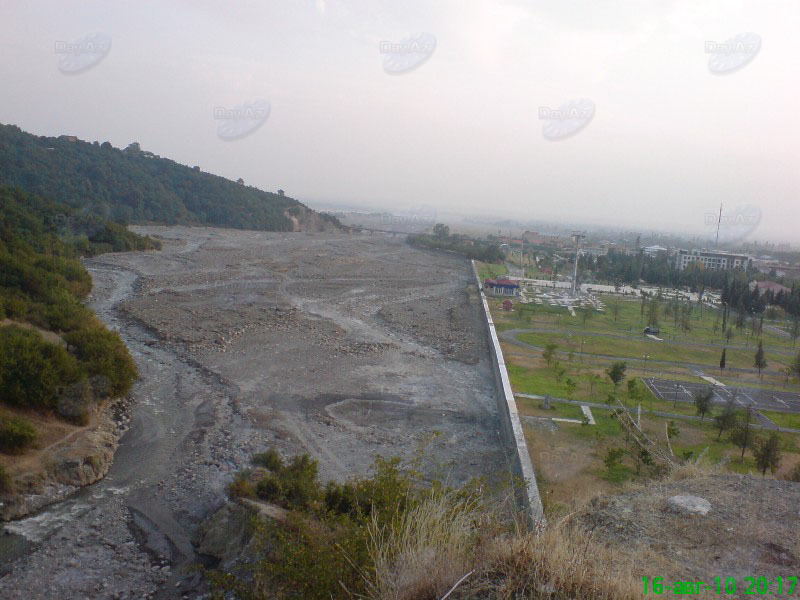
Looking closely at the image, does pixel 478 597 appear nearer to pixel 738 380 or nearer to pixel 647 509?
pixel 647 509

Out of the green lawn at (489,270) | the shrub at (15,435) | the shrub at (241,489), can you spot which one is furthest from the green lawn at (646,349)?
the green lawn at (489,270)

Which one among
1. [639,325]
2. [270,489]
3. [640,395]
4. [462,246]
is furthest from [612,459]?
[462,246]

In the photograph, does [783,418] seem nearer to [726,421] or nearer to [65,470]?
[726,421]

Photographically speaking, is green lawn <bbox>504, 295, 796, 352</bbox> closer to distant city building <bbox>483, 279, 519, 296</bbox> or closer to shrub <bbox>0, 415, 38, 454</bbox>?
distant city building <bbox>483, 279, 519, 296</bbox>

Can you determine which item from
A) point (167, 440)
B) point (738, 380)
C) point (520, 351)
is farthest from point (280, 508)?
point (738, 380)

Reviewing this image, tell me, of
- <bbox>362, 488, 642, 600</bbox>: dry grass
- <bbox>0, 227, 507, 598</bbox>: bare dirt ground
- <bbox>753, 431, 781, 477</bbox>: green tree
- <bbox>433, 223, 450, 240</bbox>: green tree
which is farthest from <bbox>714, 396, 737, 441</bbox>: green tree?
<bbox>433, 223, 450, 240</bbox>: green tree
